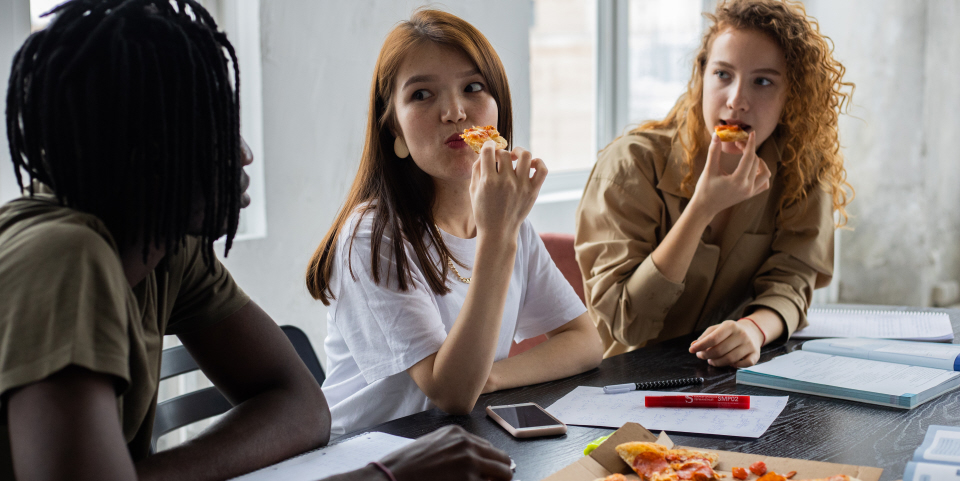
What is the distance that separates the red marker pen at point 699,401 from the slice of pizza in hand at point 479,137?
20.3 inches

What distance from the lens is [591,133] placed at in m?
3.99

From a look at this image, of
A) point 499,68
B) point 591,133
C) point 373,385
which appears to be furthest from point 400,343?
point 591,133

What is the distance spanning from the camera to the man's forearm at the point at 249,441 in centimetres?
96

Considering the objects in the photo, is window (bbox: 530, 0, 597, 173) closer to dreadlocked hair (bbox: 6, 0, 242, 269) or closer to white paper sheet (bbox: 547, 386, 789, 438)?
white paper sheet (bbox: 547, 386, 789, 438)

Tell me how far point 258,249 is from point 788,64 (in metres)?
1.47

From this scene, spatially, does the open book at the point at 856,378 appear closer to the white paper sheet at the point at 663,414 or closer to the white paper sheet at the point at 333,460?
the white paper sheet at the point at 663,414

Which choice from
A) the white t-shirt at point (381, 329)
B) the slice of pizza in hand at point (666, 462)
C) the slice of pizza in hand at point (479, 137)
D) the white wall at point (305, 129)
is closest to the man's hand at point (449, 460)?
the slice of pizza in hand at point (666, 462)

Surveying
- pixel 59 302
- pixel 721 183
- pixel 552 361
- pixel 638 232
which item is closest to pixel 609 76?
pixel 638 232

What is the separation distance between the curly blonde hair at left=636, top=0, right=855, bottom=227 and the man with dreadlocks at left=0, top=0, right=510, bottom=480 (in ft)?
4.17

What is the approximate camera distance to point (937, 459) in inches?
37.5

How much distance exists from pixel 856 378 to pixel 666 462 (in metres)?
0.56

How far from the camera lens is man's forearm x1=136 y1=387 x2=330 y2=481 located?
0.96m

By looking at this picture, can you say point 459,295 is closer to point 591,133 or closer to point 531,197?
point 531,197

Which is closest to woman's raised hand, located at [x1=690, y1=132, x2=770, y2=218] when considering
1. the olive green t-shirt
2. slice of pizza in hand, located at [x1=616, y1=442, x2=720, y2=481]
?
slice of pizza in hand, located at [x1=616, y1=442, x2=720, y2=481]
